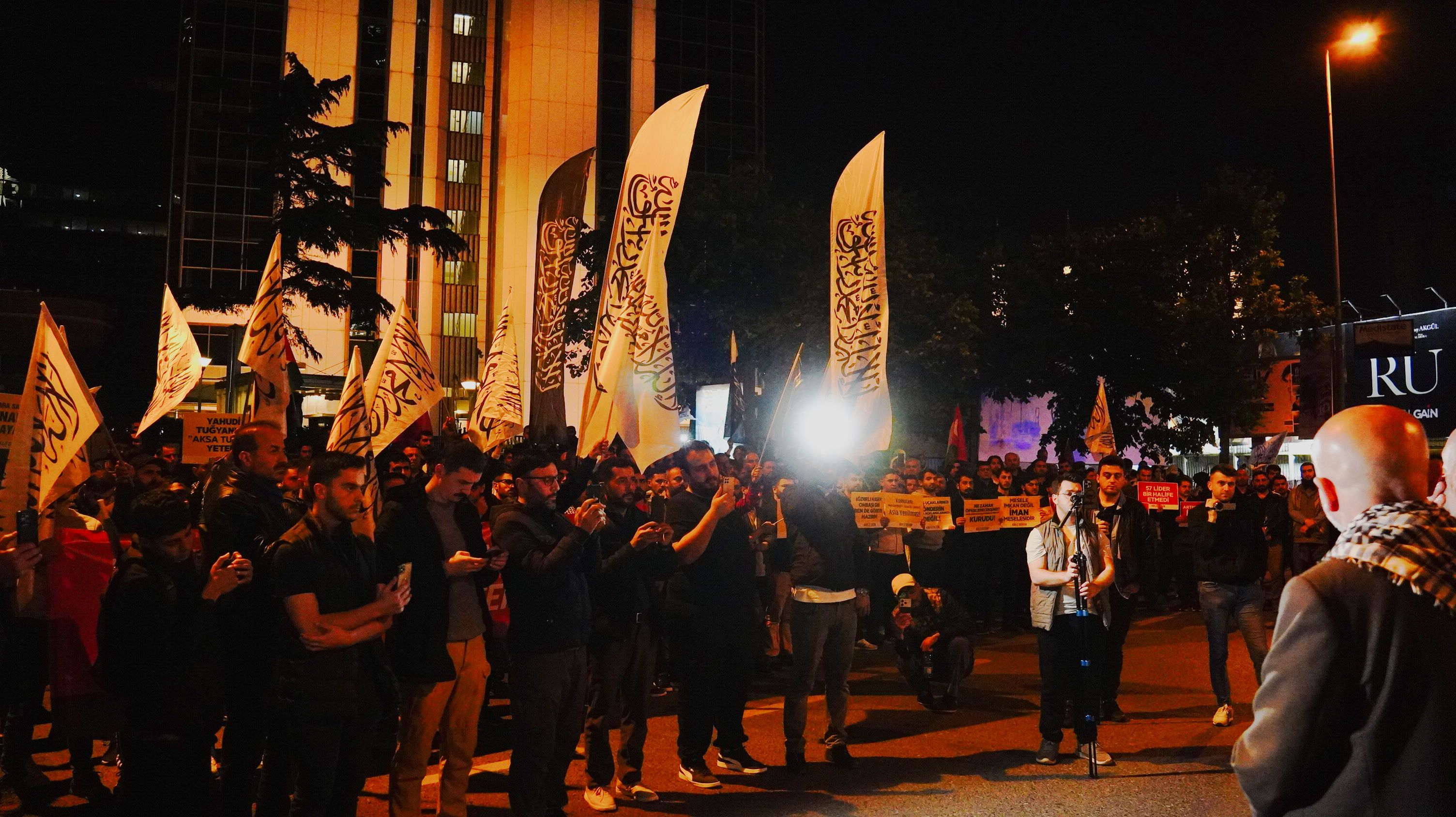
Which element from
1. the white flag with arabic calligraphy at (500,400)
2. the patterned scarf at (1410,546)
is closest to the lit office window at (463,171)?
the white flag with arabic calligraphy at (500,400)

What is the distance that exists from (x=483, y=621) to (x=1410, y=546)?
4759 mm

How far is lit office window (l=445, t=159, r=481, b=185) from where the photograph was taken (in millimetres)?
55625

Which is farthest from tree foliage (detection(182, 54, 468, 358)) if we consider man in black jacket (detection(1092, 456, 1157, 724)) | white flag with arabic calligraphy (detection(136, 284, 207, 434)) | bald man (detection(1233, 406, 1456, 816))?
bald man (detection(1233, 406, 1456, 816))

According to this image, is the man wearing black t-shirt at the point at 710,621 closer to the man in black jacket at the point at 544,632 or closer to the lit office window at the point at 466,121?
the man in black jacket at the point at 544,632

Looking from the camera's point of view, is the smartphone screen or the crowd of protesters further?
the smartphone screen

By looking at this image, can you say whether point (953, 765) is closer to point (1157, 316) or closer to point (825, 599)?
point (825, 599)

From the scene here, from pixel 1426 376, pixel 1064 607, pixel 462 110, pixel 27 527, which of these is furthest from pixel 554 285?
pixel 462 110

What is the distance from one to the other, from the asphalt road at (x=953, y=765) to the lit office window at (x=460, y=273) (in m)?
46.4

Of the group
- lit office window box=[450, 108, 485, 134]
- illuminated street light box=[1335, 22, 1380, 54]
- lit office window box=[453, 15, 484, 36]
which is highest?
lit office window box=[453, 15, 484, 36]

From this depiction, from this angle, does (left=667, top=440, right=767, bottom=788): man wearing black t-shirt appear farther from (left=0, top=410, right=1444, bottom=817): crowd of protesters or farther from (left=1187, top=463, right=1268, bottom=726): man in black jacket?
(left=1187, top=463, right=1268, bottom=726): man in black jacket

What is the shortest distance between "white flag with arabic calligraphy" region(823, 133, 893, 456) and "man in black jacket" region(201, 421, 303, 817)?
6786 mm

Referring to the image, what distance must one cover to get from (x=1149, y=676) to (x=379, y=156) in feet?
153

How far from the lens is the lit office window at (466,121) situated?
5600cm

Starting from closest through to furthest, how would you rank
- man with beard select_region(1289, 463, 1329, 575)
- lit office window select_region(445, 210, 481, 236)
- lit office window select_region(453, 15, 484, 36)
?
1. man with beard select_region(1289, 463, 1329, 575)
2. lit office window select_region(445, 210, 481, 236)
3. lit office window select_region(453, 15, 484, 36)
